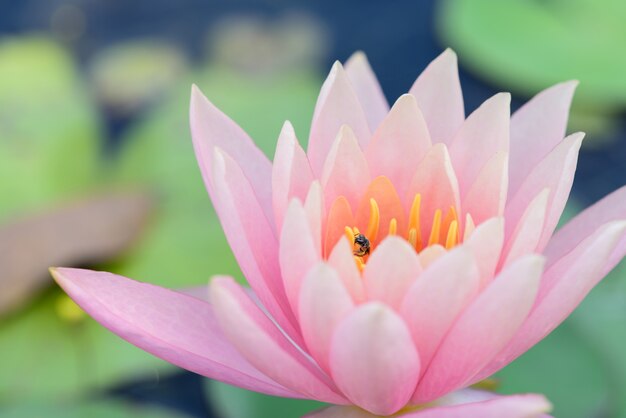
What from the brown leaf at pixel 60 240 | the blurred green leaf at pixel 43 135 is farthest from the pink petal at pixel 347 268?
the blurred green leaf at pixel 43 135

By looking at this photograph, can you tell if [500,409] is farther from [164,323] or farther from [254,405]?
[254,405]

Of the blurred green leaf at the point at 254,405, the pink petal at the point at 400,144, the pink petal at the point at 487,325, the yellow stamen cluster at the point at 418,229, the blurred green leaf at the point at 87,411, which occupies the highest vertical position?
the pink petal at the point at 400,144

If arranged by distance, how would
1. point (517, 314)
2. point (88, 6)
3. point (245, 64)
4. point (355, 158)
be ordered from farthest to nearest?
point (88, 6)
point (245, 64)
point (355, 158)
point (517, 314)

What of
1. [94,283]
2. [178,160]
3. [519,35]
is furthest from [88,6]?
[94,283]

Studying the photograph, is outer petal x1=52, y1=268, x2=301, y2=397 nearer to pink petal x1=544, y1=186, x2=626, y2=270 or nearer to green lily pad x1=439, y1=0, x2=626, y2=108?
pink petal x1=544, y1=186, x2=626, y2=270

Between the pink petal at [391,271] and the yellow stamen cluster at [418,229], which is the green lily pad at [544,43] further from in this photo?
the pink petal at [391,271]

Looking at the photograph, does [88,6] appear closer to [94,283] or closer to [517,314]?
[94,283]
